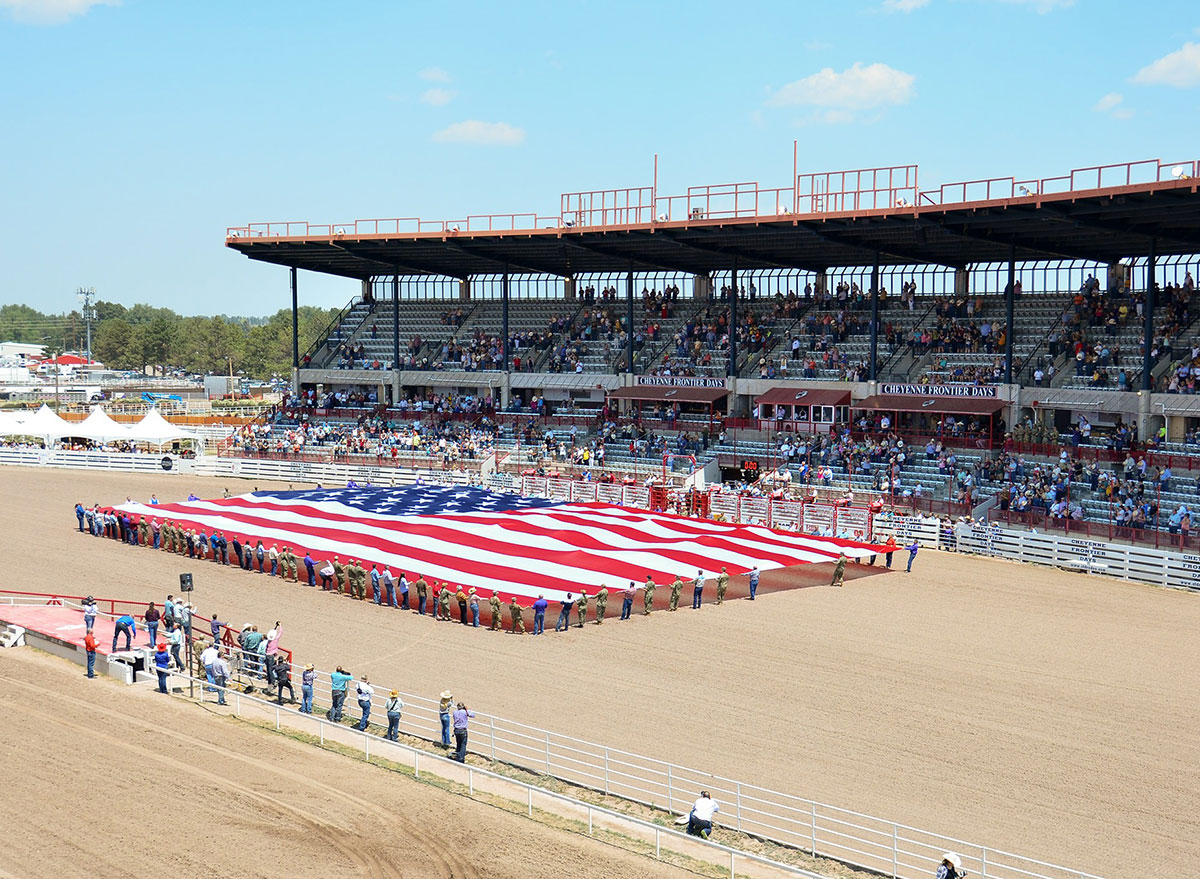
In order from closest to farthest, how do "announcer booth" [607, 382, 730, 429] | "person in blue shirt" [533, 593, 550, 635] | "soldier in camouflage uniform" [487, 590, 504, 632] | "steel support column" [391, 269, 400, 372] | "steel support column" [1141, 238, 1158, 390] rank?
"person in blue shirt" [533, 593, 550, 635], "soldier in camouflage uniform" [487, 590, 504, 632], "steel support column" [1141, 238, 1158, 390], "announcer booth" [607, 382, 730, 429], "steel support column" [391, 269, 400, 372]

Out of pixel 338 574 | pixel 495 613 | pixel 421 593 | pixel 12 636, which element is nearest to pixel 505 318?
pixel 338 574

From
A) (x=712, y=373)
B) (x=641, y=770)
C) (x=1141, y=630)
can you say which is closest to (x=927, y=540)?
(x=1141, y=630)

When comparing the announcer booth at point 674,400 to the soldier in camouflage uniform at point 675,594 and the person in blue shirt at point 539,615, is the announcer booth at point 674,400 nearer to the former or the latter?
the soldier in camouflage uniform at point 675,594

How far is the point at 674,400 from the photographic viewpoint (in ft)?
159

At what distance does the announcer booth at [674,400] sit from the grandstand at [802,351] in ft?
0.51

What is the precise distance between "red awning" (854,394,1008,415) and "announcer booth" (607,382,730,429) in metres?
6.35

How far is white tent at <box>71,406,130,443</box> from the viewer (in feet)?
183

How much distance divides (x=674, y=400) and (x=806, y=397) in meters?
5.83

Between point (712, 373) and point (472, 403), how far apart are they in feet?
40.2

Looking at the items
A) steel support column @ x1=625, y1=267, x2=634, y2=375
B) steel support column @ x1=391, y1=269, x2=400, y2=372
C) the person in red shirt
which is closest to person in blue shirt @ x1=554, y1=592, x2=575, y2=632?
the person in red shirt

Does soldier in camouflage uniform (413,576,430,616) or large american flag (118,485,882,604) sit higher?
large american flag (118,485,882,604)

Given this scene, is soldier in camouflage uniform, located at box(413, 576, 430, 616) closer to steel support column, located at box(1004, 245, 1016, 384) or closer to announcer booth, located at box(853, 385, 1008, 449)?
announcer booth, located at box(853, 385, 1008, 449)

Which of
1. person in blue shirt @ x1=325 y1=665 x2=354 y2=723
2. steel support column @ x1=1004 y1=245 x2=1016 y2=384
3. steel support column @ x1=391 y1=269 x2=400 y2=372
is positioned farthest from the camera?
steel support column @ x1=391 y1=269 x2=400 y2=372

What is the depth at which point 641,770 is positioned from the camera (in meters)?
16.4
